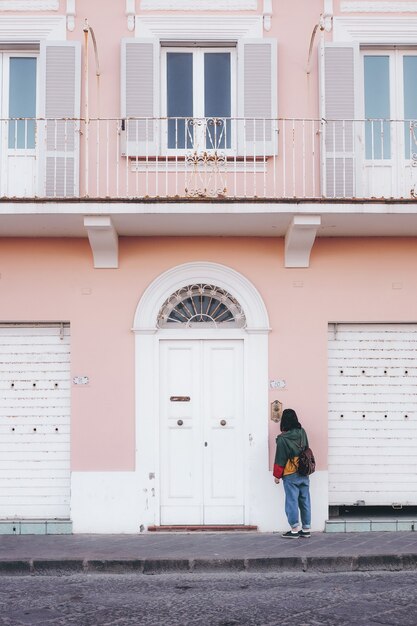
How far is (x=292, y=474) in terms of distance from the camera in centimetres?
1116

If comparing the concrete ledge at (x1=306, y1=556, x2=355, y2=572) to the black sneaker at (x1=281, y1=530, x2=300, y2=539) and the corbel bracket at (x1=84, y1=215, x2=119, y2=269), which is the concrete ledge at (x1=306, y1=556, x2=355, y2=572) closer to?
the black sneaker at (x1=281, y1=530, x2=300, y2=539)

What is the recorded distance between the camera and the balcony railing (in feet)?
38.8

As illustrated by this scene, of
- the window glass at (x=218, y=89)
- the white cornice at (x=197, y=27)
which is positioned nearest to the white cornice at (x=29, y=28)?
the white cornice at (x=197, y=27)

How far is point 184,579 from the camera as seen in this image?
973 cm

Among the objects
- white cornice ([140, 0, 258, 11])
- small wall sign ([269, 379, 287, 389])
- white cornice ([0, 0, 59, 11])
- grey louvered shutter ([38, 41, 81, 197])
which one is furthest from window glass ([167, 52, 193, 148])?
small wall sign ([269, 379, 287, 389])

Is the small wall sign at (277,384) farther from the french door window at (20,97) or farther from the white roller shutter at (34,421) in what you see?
the french door window at (20,97)

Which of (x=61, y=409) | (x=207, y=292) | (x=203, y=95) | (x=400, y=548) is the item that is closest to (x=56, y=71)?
(x=203, y=95)

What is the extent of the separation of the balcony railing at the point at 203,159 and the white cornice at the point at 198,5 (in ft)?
5.05

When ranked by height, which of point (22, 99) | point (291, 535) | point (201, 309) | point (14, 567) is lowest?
point (14, 567)

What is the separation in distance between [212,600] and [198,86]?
686 centimetres

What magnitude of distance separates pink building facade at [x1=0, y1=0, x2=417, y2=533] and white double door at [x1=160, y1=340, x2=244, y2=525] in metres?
0.03

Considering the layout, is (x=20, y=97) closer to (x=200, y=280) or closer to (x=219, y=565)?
(x=200, y=280)

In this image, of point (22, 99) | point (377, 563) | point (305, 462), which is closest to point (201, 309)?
point (305, 462)

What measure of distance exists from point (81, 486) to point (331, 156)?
541 centimetres
